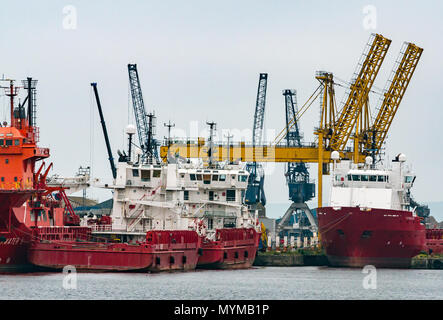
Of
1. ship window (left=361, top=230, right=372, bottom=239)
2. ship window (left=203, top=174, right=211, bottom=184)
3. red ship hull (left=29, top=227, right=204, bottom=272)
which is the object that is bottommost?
red ship hull (left=29, top=227, right=204, bottom=272)

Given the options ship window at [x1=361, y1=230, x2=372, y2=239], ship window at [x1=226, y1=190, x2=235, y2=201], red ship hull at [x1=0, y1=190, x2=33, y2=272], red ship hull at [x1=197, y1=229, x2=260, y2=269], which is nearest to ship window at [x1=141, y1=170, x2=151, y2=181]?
red ship hull at [x1=197, y1=229, x2=260, y2=269]

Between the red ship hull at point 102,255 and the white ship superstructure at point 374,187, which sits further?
the white ship superstructure at point 374,187

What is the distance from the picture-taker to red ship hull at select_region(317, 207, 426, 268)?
87.6 metres

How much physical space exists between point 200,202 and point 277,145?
19.8m

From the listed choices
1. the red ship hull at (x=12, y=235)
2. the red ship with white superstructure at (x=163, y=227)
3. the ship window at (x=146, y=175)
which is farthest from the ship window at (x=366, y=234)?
the red ship hull at (x=12, y=235)

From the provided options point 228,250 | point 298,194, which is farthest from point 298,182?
point 228,250

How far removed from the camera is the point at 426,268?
311 ft

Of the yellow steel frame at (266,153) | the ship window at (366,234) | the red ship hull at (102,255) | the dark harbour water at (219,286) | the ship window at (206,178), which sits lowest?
the dark harbour water at (219,286)

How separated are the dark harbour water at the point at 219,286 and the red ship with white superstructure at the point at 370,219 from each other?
667cm

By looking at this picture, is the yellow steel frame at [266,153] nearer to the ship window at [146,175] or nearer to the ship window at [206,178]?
the ship window at [206,178]

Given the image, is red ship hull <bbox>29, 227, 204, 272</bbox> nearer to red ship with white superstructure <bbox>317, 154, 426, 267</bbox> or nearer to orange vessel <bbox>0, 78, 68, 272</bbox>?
orange vessel <bbox>0, 78, 68, 272</bbox>

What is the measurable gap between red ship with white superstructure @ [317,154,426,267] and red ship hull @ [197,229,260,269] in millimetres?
6641

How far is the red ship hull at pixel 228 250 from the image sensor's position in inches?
3248

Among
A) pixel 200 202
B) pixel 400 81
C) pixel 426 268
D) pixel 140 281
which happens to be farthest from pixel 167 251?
pixel 400 81
